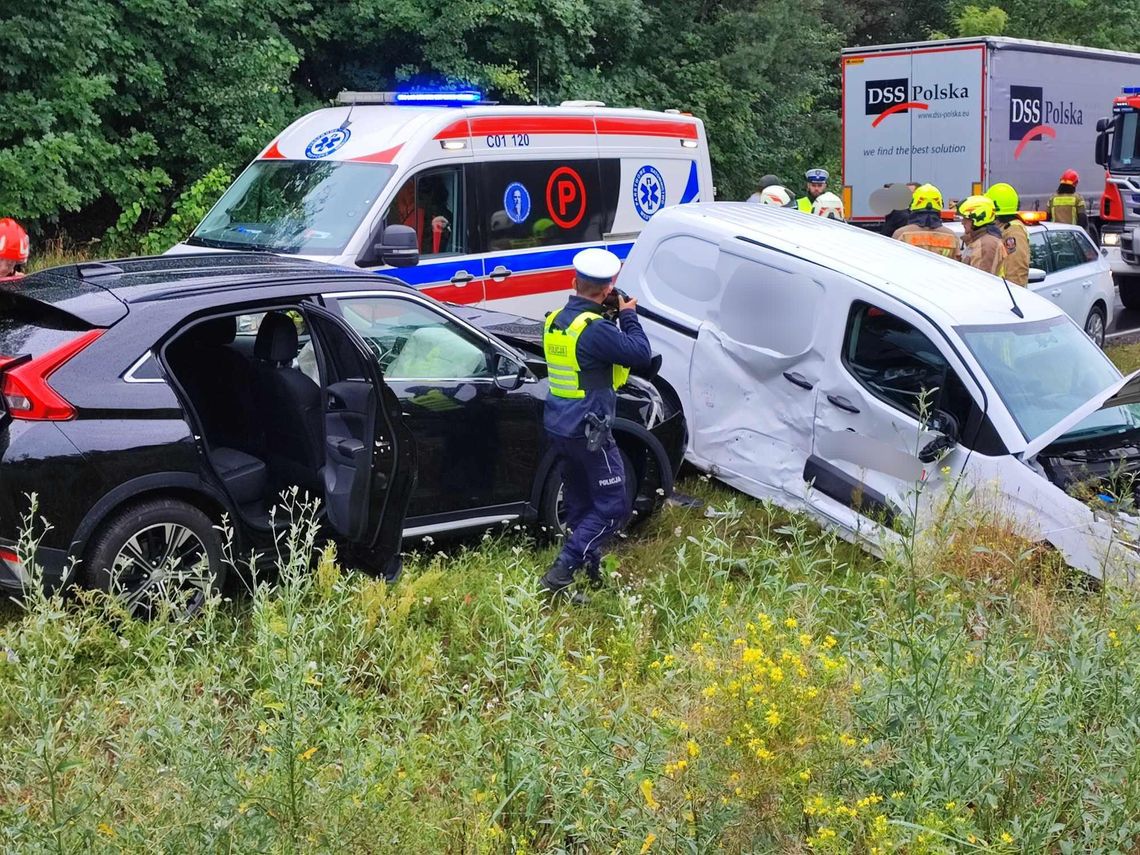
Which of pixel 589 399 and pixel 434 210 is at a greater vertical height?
pixel 434 210

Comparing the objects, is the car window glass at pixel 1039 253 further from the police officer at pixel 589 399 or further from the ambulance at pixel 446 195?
the police officer at pixel 589 399

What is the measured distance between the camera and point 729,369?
307 inches

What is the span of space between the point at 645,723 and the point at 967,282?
14.5ft

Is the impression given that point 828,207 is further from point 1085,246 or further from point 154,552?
point 154,552

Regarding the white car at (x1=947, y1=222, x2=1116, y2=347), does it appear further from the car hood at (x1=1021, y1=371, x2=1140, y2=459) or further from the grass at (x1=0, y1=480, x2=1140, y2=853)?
the grass at (x1=0, y1=480, x2=1140, y2=853)

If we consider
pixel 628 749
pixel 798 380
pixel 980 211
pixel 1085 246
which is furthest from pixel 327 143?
pixel 1085 246

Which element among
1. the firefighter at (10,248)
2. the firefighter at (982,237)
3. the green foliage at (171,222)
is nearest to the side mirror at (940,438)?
the firefighter at (982,237)

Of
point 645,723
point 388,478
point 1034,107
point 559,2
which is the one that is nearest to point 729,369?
point 388,478

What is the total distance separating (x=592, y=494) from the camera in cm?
605

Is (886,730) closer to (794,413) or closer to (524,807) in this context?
(524,807)

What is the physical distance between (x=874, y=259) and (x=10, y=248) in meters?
4.88

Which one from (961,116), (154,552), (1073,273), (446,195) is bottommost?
(1073,273)

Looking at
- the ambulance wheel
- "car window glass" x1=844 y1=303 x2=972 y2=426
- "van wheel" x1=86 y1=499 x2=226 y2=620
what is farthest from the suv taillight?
the ambulance wheel

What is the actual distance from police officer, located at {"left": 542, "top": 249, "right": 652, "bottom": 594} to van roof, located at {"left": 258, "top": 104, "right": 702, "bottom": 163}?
12.7ft
